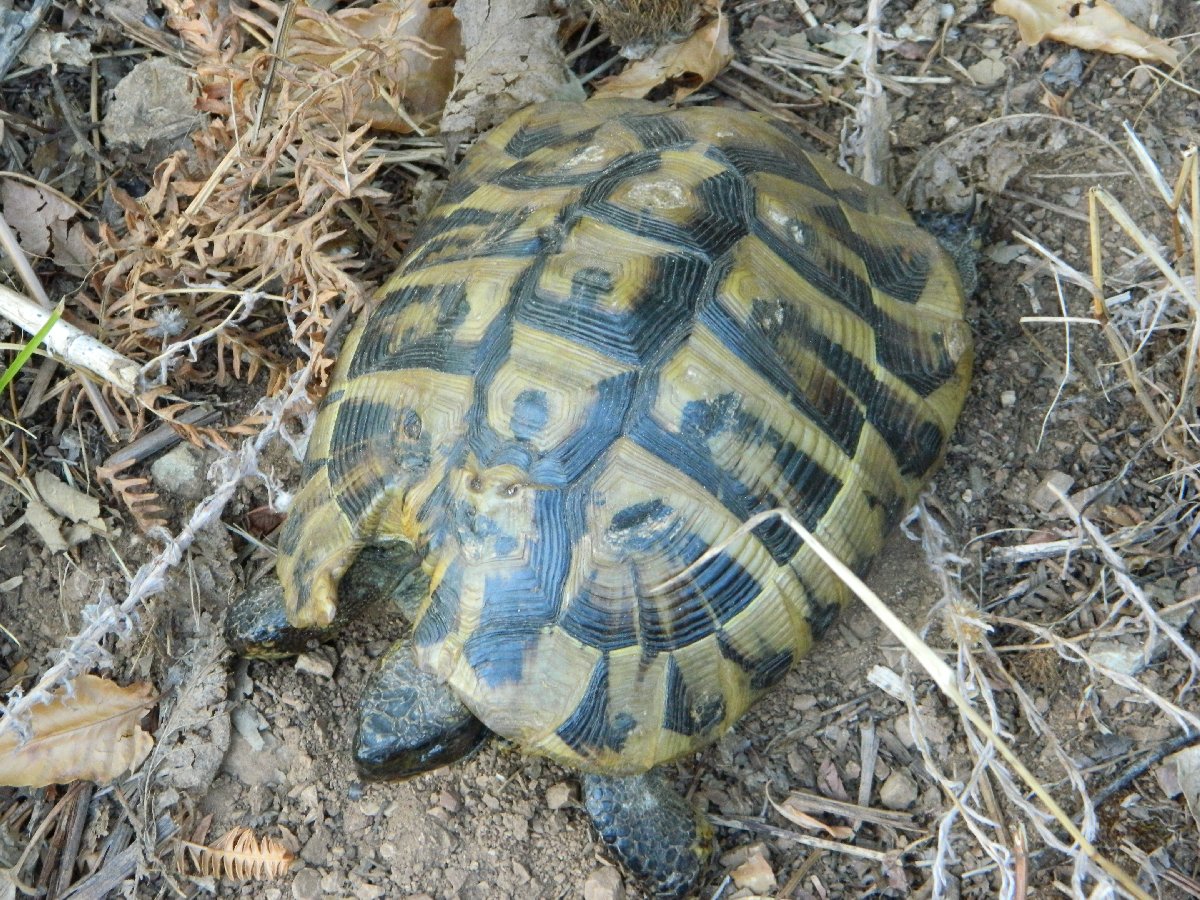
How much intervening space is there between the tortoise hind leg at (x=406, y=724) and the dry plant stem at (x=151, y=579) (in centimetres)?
69

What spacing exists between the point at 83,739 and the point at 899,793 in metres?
2.22

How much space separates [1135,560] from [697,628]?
1.31m

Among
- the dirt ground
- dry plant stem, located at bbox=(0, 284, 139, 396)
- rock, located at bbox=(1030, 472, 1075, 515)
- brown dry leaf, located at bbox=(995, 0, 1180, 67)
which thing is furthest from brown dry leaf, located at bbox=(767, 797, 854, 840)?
brown dry leaf, located at bbox=(995, 0, 1180, 67)

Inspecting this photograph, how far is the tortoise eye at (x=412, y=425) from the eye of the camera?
8.64 feet

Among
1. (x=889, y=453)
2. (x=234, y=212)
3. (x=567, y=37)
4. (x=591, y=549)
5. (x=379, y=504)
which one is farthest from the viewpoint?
(x=567, y=37)

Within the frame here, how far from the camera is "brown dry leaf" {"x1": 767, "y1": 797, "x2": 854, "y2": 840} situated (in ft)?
9.62

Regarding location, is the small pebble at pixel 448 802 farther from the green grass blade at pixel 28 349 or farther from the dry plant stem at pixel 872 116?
the dry plant stem at pixel 872 116

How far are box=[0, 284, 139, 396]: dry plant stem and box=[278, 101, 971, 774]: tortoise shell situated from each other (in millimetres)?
535

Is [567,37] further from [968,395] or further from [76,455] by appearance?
[76,455]

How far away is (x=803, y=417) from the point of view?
8.77 feet

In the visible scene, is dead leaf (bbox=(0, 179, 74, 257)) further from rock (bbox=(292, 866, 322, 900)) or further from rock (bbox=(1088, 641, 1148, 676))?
rock (bbox=(1088, 641, 1148, 676))

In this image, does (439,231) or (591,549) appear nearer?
(591,549)

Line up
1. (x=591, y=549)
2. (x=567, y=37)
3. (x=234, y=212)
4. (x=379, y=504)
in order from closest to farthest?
(x=591, y=549), (x=379, y=504), (x=234, y=212), (x=567, y=37)

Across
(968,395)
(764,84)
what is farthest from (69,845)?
(764,84)
